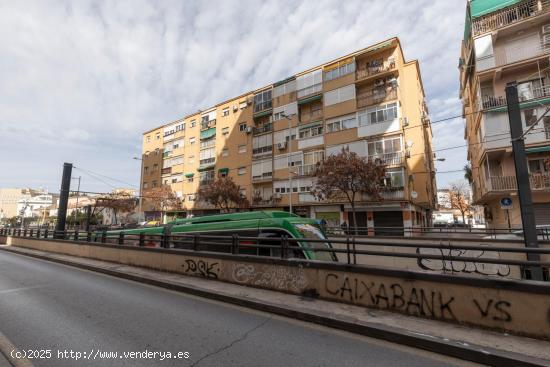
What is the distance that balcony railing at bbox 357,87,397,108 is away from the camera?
2567 centimetres

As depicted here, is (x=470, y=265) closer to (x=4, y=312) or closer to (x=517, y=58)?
(x=4, y=312)

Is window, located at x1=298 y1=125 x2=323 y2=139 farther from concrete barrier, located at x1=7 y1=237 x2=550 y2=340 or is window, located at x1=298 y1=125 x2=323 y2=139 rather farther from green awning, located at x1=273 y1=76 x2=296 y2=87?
concrete barrier, located at x1=7 y1=237 x2=550 y2=340

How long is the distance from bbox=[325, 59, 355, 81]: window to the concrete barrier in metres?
26.5

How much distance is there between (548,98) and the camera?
18641 millimetres

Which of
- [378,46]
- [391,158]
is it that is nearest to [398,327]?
A: [391,158]

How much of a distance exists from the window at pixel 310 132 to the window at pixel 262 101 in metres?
6.74

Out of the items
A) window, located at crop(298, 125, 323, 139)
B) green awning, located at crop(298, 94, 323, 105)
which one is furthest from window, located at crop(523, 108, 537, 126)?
green awning, located at crop(298, 94, 323, 105)

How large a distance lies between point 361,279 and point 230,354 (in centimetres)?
271

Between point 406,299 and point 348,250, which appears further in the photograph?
point 348,250

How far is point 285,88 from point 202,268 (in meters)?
29.7

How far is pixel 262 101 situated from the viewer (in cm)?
3628

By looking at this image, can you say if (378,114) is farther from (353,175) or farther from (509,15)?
(509,15)

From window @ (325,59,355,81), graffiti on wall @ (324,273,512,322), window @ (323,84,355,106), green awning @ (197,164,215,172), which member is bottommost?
graffiti on wall @ (324,273,512,322)

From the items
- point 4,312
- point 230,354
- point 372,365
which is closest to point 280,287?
point 230,354
